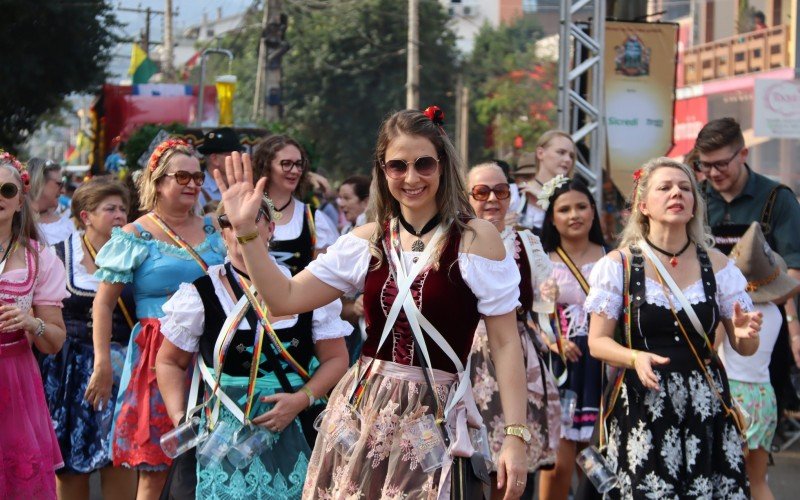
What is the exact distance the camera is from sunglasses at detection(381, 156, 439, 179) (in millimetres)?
4012

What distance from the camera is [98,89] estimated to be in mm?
26688

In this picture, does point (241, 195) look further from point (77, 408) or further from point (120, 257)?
point (77, 408)

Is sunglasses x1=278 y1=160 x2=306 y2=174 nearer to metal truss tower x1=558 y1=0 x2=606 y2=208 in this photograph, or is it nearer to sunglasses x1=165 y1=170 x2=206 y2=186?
sunglasses x1=165 y1=170 x2=206 y2=186

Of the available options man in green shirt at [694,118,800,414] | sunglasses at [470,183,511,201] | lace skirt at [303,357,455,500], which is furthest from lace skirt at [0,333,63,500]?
man in green shirt at [694,118,800,414]

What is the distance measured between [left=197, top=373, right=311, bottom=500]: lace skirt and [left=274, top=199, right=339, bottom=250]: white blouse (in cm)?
247

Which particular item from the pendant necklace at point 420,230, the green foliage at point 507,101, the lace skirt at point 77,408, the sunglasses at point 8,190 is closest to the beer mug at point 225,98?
the lace skirt at point 77,408

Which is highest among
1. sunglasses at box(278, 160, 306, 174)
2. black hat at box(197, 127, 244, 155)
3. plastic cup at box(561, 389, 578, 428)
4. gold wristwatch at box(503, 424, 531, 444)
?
black hat at box(197, 127, 244, 155)

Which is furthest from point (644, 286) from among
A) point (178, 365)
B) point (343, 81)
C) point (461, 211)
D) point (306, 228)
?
point (343, 81)

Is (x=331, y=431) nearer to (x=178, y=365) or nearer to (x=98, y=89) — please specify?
(x=178, y=365)

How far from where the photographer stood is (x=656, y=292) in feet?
17.7

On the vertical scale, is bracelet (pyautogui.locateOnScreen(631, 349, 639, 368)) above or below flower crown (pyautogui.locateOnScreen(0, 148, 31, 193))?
below

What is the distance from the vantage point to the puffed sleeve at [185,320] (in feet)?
16.0

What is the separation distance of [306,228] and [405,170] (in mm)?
3425

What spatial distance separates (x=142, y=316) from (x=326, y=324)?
5.25ft
